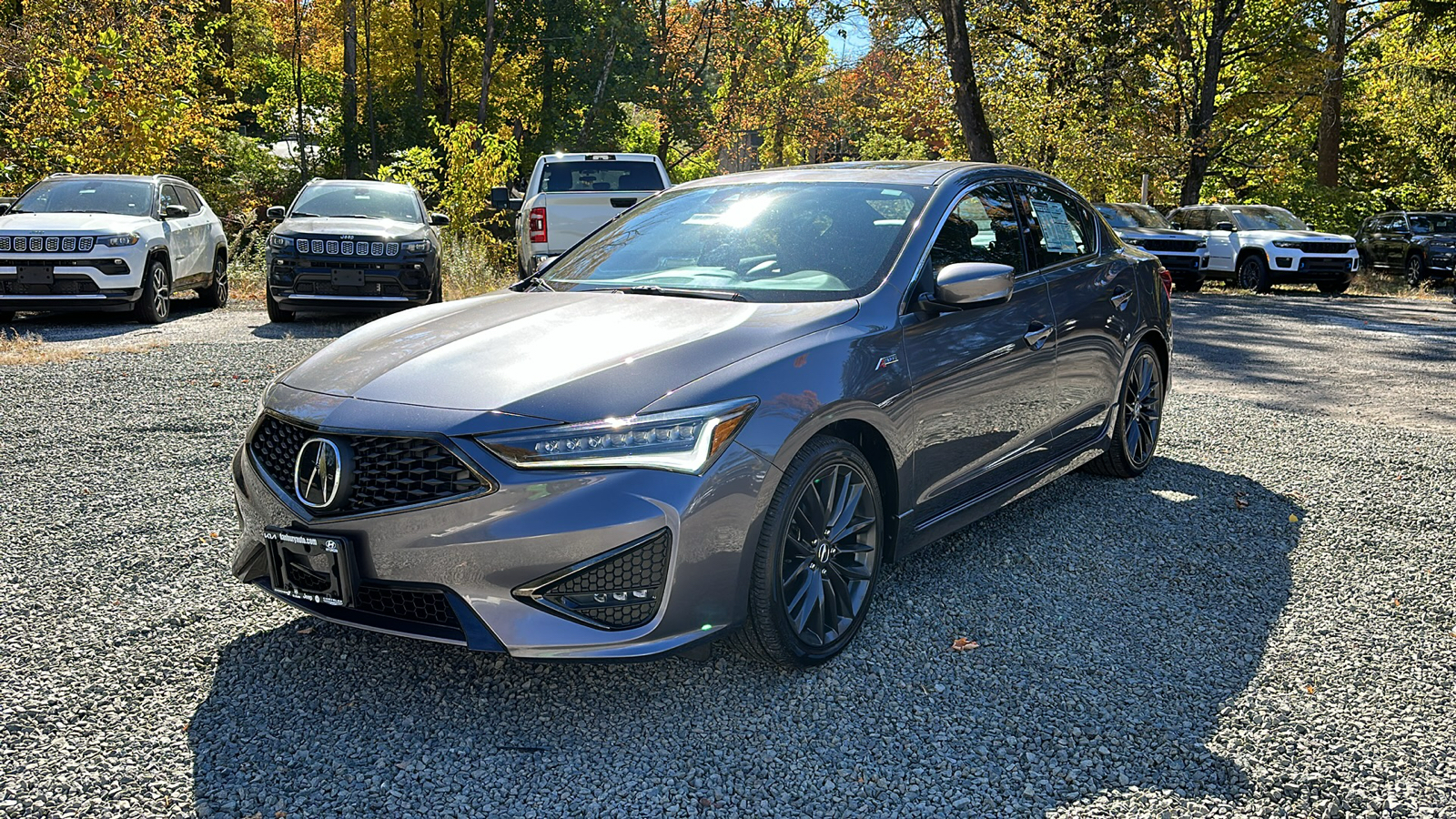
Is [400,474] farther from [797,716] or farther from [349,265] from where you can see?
[349,265]

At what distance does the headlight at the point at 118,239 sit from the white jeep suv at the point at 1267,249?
1787cm

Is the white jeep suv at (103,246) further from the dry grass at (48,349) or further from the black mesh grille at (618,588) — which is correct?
the black mesh grille at (618,588)

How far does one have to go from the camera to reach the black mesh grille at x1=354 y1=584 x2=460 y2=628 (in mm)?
3154

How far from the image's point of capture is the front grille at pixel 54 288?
11.9 meters

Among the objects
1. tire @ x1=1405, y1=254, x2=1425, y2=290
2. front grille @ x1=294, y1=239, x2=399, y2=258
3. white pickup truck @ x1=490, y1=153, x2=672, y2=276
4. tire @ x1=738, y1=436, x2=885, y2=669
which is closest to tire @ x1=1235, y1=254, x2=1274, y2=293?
tire @ x1=1405, y1=254, x2=1425, y2=290

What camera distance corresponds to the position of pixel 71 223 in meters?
12.2

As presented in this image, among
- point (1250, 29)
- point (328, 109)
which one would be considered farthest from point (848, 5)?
point (328, 109)

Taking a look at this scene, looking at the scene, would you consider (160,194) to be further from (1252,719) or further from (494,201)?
(1252,719)

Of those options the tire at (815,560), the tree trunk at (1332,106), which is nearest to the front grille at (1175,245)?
the tree trunk at (1332,106)

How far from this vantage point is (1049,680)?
361 cm

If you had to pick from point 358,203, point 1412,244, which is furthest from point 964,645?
point 1412,244

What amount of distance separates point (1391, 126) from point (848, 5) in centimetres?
1802

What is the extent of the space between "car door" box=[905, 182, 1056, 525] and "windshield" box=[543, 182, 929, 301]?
230 millimetres

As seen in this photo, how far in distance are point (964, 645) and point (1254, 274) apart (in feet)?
65.6
